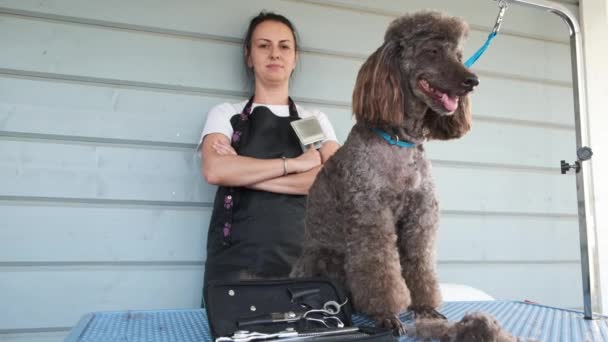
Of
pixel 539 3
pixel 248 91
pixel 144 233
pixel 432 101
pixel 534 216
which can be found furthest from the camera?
pixel 534 216

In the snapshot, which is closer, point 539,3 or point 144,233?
point 539,3

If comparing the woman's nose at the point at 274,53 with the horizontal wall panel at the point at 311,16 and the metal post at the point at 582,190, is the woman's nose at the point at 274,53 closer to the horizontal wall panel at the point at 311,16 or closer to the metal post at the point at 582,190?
the horizontal wall panel at the point at 311,16

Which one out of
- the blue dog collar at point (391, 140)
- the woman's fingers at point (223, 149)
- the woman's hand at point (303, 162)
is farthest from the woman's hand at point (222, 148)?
the blue dog collar at point (391, 140)

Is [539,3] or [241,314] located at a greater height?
[539,3]

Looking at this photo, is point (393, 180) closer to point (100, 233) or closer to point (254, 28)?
point (254, 28)

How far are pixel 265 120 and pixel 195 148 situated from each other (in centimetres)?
38

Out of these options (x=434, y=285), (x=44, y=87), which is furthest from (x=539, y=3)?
(x=44, y=87)

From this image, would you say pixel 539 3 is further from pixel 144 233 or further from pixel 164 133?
pixel 144 233

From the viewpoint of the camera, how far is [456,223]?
2.60 m

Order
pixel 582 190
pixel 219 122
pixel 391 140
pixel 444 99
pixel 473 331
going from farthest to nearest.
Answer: pixel 219 122, pixel 582 190, pixel 391 140, pixel 444 99, pixel 473 331

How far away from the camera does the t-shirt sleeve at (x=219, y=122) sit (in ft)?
6.46

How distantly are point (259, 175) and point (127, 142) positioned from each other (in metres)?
0.65

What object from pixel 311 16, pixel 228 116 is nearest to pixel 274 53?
pixel 228 116

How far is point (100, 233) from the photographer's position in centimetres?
201
